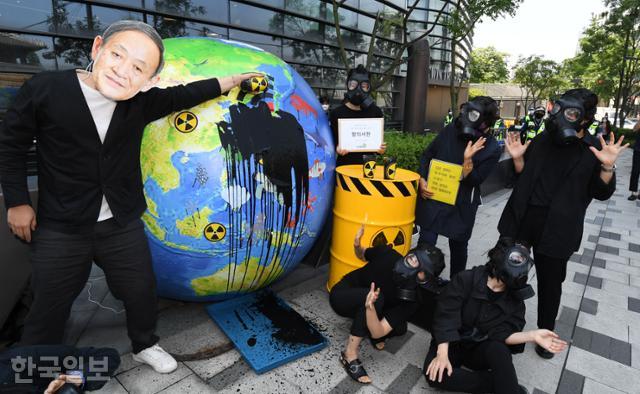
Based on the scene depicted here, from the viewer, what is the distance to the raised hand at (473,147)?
3277mm

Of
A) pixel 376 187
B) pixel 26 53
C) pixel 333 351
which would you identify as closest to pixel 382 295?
pixel 333 351

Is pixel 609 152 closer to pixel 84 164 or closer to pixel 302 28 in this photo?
pixel 84 164

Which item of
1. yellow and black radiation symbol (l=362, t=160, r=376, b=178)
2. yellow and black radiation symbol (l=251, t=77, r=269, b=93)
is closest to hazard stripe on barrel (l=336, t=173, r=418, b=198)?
yellow and black radiation symbol (l=362, t=160, r=376, b=178)

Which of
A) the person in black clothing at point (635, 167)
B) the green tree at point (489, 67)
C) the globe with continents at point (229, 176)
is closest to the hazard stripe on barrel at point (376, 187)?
the globe with continents at point (229, 176)

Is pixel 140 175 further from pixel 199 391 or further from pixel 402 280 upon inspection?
pixel 402 280

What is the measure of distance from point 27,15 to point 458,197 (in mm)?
9020

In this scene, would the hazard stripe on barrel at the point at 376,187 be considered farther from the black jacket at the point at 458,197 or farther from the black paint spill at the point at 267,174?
the black paint spill at the point at 267,174

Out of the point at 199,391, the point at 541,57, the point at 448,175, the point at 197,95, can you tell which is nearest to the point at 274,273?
the point at 199,391

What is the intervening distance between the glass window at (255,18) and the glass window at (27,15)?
15.2 ft

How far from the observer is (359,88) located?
3.84m

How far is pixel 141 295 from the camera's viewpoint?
8.30ft

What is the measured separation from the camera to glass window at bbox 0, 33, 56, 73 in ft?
25.2

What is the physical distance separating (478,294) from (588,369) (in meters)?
1.22

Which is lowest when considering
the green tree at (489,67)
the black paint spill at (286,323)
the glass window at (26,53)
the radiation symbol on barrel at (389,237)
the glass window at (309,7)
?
the black paint spill at (286,323)
